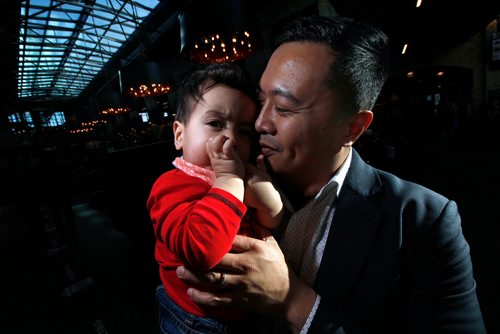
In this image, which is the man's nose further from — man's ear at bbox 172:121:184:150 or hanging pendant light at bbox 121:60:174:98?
hanging pendant light at bbox 121:60:174:98

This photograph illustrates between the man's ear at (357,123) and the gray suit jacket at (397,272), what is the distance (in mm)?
371

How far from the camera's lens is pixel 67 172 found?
5965mm

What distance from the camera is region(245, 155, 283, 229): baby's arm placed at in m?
1.10

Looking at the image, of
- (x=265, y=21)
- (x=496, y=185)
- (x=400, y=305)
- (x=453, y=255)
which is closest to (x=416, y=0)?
(x=453, y=255)

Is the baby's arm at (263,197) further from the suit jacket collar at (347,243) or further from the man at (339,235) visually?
the suit jacket collar at (347,243)

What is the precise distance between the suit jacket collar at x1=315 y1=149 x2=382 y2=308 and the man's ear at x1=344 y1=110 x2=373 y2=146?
Answer: 0.30 metres

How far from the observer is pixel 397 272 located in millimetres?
1111

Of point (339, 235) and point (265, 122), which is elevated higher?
point (265, 122)

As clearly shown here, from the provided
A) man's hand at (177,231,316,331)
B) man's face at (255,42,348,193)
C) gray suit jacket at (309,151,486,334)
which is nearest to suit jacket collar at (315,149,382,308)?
gray suit jacket at (309,151,486,334)

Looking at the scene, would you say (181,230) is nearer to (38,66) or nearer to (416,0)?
(416,0)

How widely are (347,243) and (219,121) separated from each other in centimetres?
87

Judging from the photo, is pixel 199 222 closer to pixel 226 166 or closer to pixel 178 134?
pixel 226 166

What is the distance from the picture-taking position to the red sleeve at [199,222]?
2.97 feet

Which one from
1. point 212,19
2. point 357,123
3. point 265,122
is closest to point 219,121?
point 265,122
